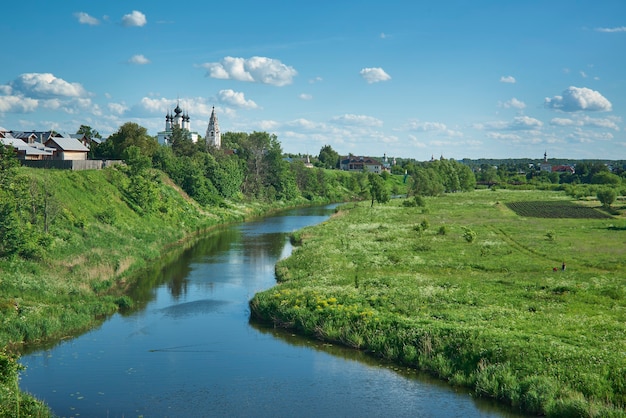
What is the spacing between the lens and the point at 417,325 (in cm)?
3250

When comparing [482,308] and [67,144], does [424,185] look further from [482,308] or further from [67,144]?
[482,308]

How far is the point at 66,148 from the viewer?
3885 inches

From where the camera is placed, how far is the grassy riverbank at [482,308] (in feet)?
86.3

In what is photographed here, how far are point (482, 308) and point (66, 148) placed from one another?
81.8 m

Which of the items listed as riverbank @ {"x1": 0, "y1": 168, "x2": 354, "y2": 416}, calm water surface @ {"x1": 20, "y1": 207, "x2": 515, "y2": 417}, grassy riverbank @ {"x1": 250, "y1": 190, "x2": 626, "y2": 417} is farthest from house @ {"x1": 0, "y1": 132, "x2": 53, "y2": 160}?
calm water surface @ {"x1": 20, "y1": 207, "x2": 515, "y2": 417}

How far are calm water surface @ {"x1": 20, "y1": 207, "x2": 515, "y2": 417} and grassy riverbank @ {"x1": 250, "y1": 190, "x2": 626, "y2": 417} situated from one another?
141 cm

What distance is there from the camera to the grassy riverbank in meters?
26.3

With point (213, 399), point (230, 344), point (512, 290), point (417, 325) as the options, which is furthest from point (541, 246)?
point (213, 399)

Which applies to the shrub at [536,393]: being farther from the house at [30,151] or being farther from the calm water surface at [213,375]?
the house at [30,151]

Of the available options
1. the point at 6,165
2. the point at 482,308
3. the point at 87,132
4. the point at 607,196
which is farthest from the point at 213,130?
the point at 482,308

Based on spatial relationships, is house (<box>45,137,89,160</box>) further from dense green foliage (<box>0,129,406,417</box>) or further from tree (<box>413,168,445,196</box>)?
tree (<box>413,168,445,196</box>)

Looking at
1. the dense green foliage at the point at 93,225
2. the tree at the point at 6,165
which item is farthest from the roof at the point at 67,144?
the tree at the point at 6,165

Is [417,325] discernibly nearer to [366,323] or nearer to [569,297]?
[366,323]

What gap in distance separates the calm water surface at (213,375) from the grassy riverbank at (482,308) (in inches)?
55.5
